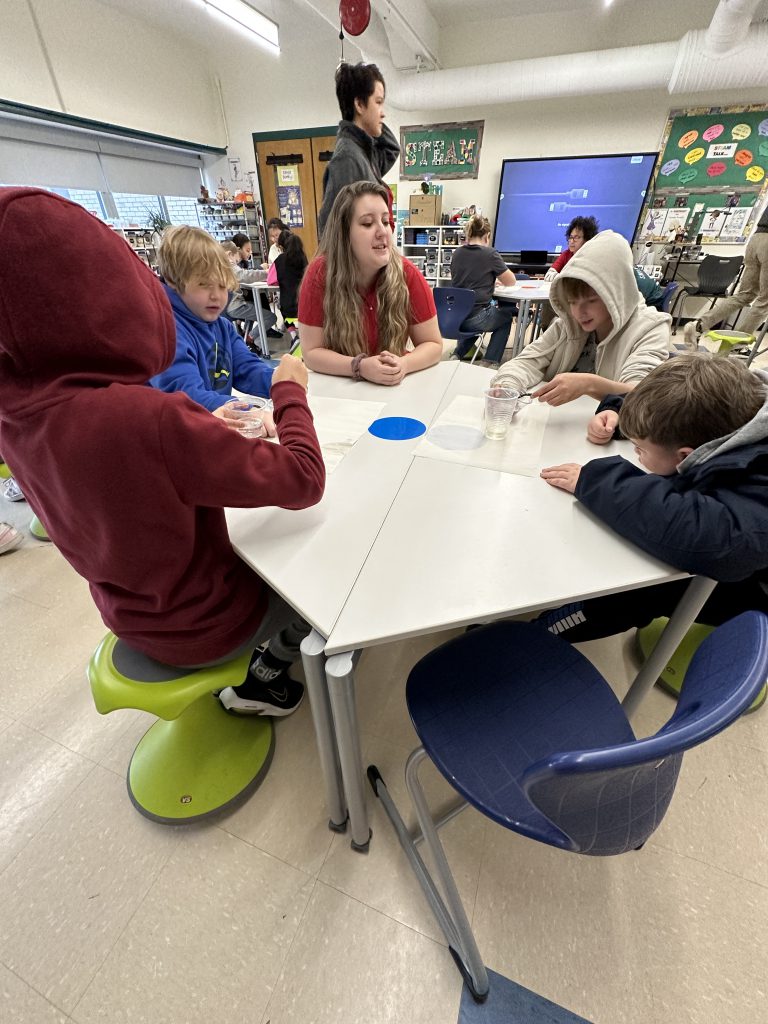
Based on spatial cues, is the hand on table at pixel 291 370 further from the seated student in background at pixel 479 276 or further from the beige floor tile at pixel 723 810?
the seated student in background at pixel 479 276

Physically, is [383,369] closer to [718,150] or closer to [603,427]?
[603,427]

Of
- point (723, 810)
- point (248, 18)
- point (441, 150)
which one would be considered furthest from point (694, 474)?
point (248, 18)

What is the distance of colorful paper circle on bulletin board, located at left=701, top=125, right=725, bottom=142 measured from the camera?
508 cm

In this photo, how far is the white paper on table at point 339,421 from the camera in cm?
111

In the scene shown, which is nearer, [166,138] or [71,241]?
[71,241]

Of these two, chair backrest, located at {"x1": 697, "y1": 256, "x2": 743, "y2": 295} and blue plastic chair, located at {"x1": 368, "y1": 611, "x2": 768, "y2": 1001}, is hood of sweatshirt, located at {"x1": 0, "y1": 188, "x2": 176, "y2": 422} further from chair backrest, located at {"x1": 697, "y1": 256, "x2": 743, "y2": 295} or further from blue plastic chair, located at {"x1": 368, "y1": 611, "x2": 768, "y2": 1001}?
chair backrest, located at {"x1": 697, "y1": 256, "x2": 743, "y2": 295}

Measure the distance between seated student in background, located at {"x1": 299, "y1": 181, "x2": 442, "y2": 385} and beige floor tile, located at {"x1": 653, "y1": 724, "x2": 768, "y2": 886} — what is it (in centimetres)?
148

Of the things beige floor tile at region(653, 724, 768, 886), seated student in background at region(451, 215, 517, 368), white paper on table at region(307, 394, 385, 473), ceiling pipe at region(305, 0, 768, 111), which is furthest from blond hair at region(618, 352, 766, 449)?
ceiling pipe at region(305, 0, 768, 111)

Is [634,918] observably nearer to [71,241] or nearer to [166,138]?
[71,241]

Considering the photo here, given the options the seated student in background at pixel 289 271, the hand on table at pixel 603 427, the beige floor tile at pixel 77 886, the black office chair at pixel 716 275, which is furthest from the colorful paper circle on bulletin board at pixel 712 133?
the beige floor tile at pixel 77 886

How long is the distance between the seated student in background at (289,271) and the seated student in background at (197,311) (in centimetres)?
257

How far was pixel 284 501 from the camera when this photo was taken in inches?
30.7

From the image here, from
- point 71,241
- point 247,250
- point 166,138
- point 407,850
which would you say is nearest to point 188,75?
point 166,138

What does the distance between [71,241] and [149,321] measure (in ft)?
0.39
